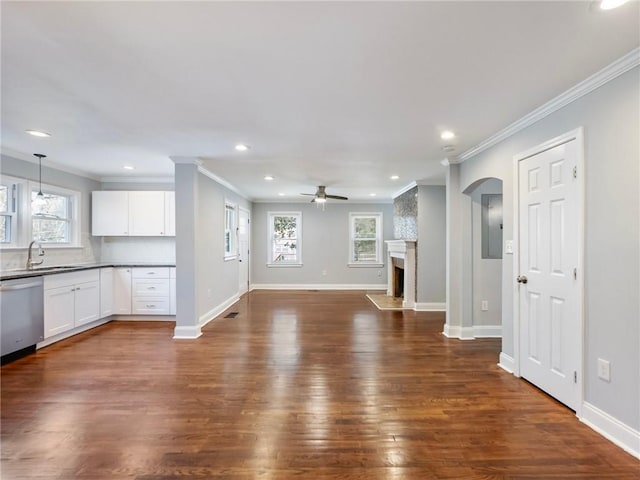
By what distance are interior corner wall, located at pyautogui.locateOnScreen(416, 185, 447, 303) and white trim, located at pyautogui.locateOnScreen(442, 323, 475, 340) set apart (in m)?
1.64

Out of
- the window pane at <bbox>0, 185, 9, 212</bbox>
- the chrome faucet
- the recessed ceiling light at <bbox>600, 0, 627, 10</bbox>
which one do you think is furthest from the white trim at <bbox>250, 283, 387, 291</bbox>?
the recessed ceiling light at <bbox>600, 0, 627, 10</bbox>

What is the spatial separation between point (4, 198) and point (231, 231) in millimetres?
3378

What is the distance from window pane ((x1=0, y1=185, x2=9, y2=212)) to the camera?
3957 millimetres

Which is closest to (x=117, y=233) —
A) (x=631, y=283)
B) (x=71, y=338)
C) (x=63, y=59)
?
(x=71, y=338)

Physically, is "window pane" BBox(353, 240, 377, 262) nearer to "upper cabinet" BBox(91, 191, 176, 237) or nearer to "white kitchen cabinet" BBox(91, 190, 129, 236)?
"upper cabinet" BBox(91, 191, 176, 237)

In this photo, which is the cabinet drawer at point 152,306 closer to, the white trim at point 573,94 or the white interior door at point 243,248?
the white interior door at point 243,248

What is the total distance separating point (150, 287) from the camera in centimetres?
502

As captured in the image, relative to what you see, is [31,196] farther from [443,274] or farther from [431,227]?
[443,274]

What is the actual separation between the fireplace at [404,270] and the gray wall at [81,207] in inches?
224

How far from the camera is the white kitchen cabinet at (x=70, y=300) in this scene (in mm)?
3863

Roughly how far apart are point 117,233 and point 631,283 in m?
6.34

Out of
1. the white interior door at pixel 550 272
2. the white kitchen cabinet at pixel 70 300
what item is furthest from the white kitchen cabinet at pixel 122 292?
the white interior door at pixel 550 272

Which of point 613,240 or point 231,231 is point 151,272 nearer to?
point 231,231

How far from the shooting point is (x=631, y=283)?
6.35 ft
